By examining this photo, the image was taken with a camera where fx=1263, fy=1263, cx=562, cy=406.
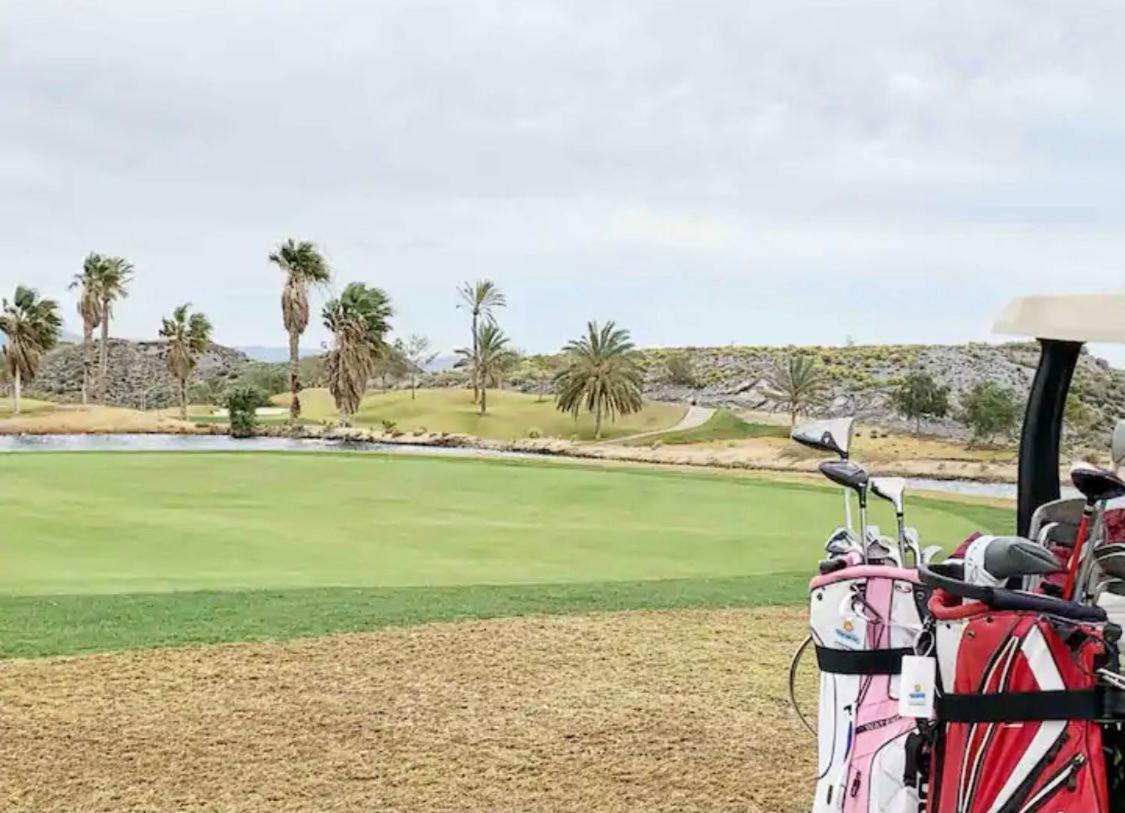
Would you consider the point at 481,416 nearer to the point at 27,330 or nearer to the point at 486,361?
the point at 486,361

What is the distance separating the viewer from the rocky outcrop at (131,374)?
2373cm

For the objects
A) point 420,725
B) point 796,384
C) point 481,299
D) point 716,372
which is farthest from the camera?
point 716,372

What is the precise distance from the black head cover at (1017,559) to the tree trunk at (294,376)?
2017cm

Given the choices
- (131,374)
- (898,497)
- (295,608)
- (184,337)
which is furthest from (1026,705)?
(131,374)

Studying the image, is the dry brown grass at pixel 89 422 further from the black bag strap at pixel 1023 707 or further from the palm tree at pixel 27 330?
the black bag strap at pixel 1023 707

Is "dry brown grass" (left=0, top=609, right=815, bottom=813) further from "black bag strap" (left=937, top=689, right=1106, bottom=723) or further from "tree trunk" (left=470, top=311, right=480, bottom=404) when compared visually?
"tree trunk" (left=470, top=311, right=480, bottom=404)

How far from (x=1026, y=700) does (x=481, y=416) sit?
21211 mm

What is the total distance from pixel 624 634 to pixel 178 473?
27.0 ft

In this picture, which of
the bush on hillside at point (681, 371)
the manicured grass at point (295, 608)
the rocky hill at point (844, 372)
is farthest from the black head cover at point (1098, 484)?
the bush on hillside at point (681, 371)

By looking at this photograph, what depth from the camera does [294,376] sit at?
72.6 feet

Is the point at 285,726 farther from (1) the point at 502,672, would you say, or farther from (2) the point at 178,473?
(2) the point at 178,473

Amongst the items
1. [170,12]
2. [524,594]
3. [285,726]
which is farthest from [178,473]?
[285,726]

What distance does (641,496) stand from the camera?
11414 mm

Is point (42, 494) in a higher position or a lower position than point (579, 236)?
lower
